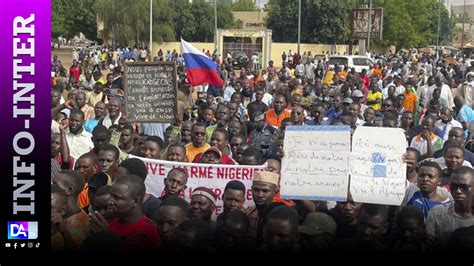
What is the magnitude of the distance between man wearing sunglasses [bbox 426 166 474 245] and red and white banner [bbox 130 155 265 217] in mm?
1438

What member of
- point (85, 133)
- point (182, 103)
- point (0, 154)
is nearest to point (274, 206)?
point (0, 154)

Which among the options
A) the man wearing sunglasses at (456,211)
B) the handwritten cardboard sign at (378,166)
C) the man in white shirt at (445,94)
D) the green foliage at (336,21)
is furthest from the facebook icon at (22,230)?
A: the green foliage at (336,21)

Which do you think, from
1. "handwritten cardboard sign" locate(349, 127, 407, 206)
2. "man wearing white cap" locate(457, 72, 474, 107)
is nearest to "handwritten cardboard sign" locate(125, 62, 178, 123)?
"handwritten cardboard sign" locate(349, 127, 407, 206)

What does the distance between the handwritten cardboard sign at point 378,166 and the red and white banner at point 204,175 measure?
2.97 ft

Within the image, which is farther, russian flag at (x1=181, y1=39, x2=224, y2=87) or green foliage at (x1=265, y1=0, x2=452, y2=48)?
green foliage at (x1=265, y1=0, x2=452, y2=48)

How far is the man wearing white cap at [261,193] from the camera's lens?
5.37 metres

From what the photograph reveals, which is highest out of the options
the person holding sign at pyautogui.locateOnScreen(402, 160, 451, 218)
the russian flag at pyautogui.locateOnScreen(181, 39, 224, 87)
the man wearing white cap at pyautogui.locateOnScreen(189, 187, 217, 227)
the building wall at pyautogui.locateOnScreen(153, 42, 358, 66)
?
the building wall at pyautogui.locateOnScreen(153, 42, 358, 66)

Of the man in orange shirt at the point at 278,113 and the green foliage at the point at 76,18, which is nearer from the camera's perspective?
the man in orange shirt at the point at 278,113

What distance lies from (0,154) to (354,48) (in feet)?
159

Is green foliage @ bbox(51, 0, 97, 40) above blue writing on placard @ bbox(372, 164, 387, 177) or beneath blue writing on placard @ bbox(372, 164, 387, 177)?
above

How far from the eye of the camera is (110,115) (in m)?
8.91

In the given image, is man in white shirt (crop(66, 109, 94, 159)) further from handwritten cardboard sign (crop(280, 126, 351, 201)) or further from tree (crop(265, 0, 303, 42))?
tree (crop(265, 0, 303, 42))

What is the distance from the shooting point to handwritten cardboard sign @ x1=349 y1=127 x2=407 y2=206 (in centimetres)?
535

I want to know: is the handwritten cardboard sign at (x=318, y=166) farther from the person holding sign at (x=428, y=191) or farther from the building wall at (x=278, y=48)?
the building wall at (x=278, y=48)
